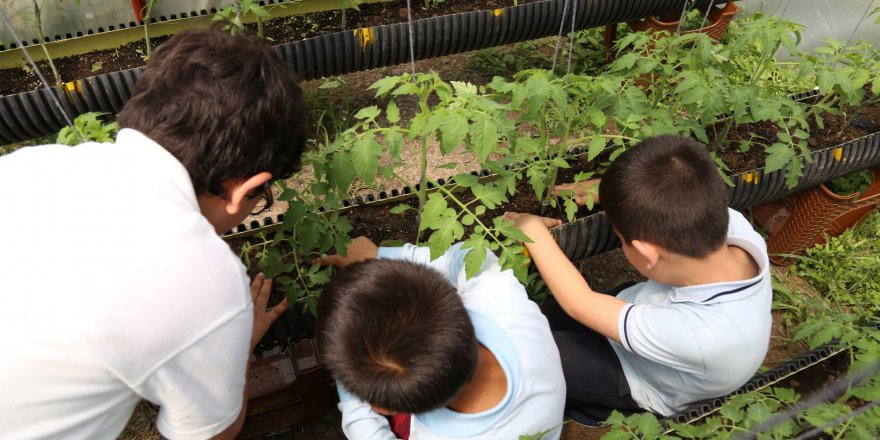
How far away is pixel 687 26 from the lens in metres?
3.33

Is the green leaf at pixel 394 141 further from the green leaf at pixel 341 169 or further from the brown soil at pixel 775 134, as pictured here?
the brown soil at pixel 775 134

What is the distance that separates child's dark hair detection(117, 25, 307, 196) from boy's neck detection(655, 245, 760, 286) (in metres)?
0.91

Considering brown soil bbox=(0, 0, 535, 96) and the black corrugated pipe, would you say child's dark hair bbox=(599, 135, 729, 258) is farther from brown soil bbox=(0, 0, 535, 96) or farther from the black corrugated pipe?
brown soil bbox=(0, 0, 535, 96)

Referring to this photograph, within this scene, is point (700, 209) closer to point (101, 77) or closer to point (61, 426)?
point (61, 426)

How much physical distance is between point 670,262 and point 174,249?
1.03m

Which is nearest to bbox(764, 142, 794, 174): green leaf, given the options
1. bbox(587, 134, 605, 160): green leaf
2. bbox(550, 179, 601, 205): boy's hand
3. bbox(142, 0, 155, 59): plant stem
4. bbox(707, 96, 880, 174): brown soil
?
bbox(707, 96, 880, 174): brown soil

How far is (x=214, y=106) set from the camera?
905mm

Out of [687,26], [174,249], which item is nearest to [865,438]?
[174,249]

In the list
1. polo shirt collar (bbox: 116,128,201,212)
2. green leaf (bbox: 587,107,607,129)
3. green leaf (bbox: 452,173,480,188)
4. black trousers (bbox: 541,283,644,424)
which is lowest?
black trousers (bbox: 541,283,644,424)

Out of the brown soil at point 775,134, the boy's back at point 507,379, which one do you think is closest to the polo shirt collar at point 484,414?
the boy's back at point 507,379

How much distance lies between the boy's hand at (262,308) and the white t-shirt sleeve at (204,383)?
13.6 inches

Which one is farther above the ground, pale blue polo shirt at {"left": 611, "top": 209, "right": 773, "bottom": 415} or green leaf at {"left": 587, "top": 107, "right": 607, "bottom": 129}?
green leaf at {"left": 587, "top": 107, "right": 607, "bottom": 129}

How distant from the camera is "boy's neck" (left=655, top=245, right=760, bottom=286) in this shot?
1.26 meters

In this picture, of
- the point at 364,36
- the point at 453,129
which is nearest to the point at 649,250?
the point at 453,129
